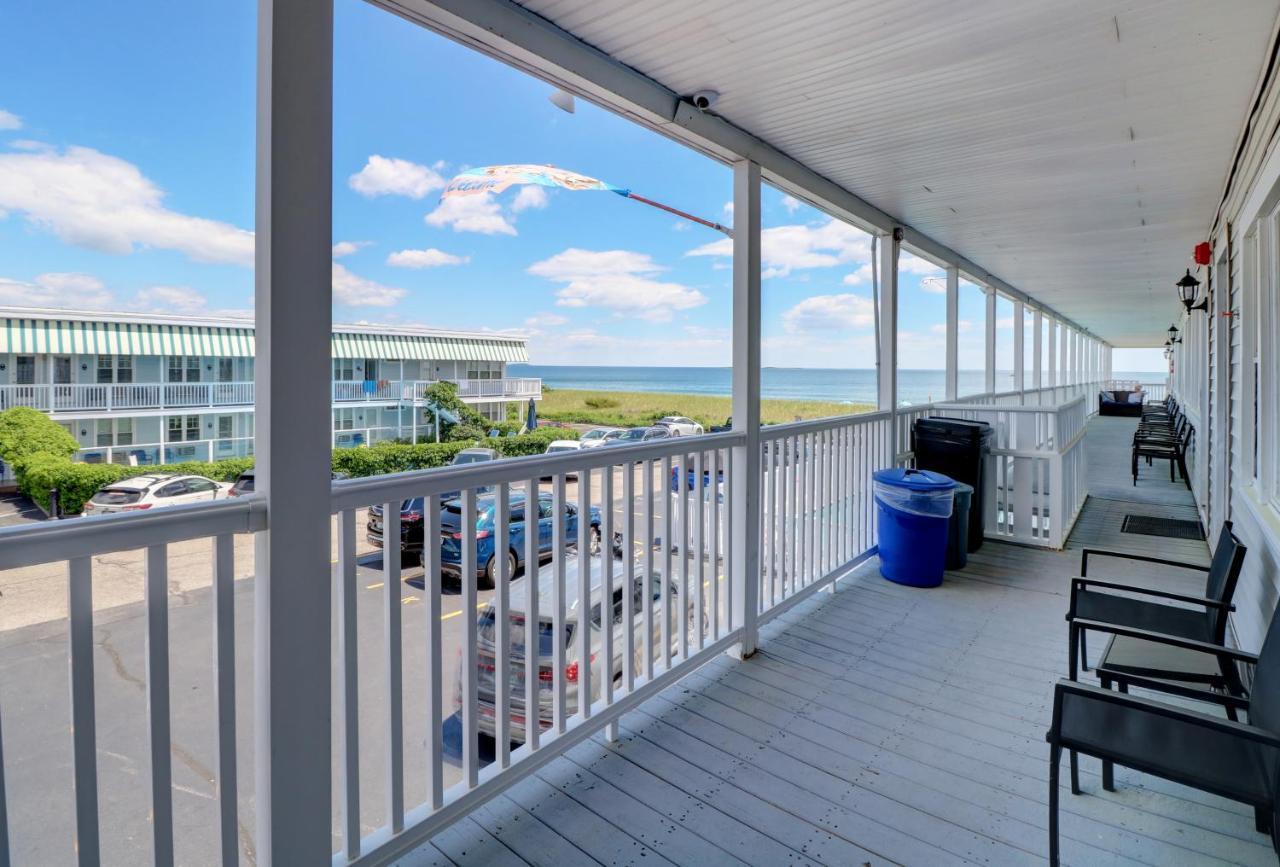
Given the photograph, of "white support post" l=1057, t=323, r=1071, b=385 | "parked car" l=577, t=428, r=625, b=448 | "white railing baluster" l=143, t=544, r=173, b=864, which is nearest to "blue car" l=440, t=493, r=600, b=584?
"parked car" l=577, t=428, r=625, b=448

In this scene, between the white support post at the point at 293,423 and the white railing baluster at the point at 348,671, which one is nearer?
the white support post at the point at 293,423

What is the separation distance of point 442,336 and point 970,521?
14.6ft

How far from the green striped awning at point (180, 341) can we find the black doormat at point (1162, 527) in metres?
5.86

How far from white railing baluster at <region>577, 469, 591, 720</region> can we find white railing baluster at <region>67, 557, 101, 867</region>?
51.7 inches

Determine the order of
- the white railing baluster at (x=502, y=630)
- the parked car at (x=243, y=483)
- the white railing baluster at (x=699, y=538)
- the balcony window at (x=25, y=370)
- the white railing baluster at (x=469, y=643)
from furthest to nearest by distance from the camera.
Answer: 1. the white railing baluster at (x=699, y=538)
2. the white railing baluster at (x=502, y=630)
3. the white railing baluster at (x=469, y=643)
4. the parked car at (x=243, y=483)
5. the balcony window at (x=25, y=370)

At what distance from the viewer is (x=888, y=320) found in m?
4.68

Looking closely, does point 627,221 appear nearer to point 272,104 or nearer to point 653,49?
point 653,49

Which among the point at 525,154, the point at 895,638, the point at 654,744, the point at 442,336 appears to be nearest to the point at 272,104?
the point at 442,336

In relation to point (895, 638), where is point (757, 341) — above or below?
Answer: above

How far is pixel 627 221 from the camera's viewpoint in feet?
12.7

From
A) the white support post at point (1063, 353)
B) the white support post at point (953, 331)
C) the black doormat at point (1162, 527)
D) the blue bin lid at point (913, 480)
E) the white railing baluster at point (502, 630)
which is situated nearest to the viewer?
the white railing baluster at point (502, 630)

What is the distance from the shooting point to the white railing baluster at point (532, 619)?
205 cm

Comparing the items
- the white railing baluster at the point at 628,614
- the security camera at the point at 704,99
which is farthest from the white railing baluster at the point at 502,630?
the security camera at the point at 704,99

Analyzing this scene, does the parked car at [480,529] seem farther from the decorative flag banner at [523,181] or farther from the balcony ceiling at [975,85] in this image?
the balcony ceiling at [975,85]
